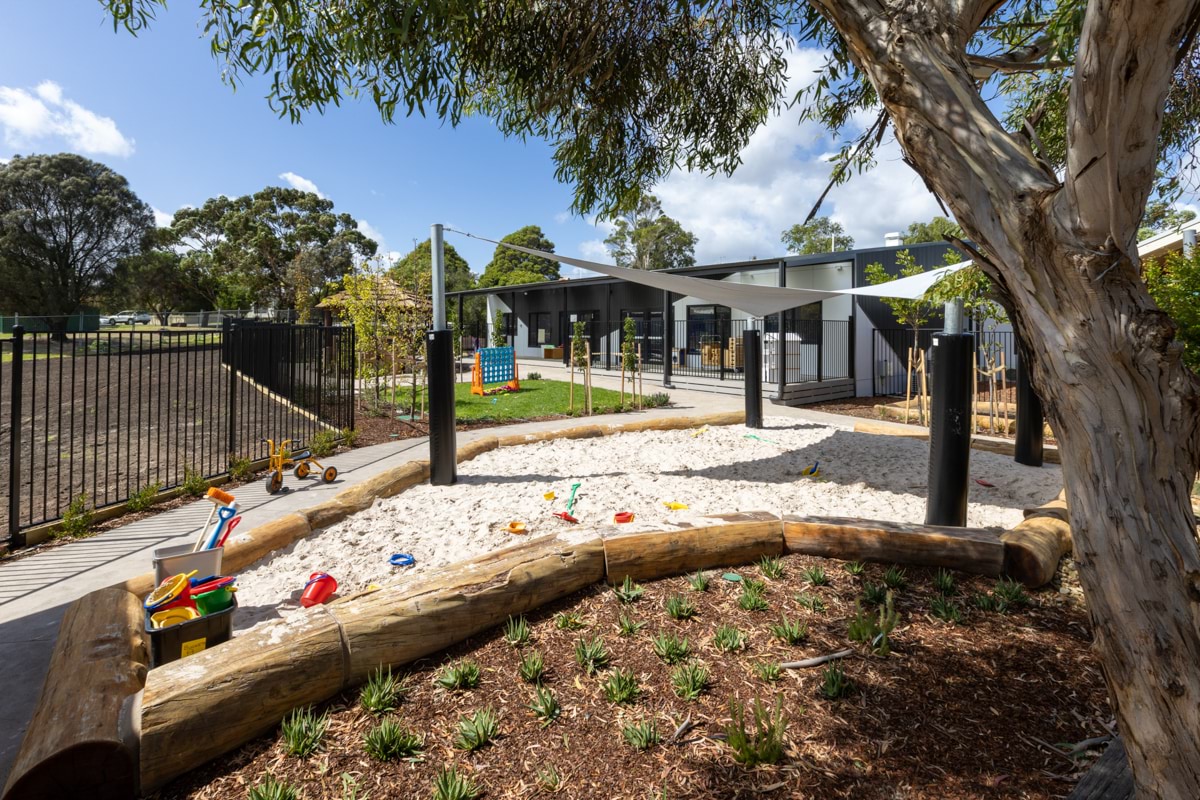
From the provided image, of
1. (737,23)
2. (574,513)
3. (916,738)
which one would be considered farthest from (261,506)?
(737,23)

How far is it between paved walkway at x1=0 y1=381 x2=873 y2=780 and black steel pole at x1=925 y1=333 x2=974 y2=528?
499 cm

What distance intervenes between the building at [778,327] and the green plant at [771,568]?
9.87 meters

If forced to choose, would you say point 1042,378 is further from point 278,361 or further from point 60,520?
point 278,361

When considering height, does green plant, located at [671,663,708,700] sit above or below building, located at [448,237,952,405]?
below

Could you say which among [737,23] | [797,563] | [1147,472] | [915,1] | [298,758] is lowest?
[298,758]

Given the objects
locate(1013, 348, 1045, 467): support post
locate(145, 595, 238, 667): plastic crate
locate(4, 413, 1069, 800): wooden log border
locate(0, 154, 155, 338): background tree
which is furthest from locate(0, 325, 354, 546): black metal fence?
locate(0, 154, 155, 338): background tree

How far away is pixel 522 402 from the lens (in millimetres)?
13094

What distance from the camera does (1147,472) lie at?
1301 mm

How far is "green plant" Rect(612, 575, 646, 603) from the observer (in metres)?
2.96

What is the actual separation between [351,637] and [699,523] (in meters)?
1.89

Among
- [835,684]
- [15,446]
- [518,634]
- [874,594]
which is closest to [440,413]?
[15,446]

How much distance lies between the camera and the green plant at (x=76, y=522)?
176 inches

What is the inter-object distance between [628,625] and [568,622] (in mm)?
274

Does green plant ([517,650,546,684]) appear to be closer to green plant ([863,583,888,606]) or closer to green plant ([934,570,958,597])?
green plant ([863,583,888,606])
